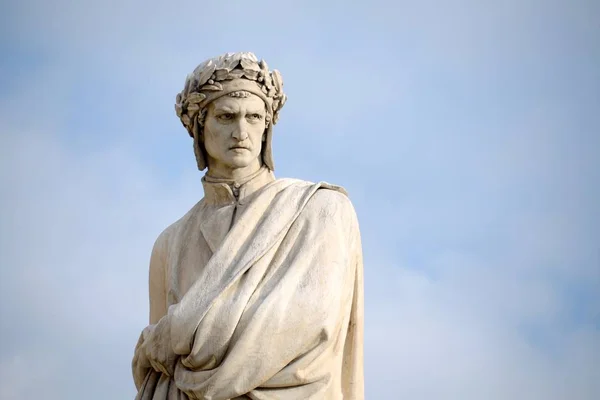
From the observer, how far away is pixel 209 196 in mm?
12469

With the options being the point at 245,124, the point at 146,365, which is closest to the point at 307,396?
the point at 146,365

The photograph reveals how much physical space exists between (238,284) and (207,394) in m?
0.96

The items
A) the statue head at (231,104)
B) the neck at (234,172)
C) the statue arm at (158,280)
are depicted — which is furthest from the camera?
the statue arm at (158,280)

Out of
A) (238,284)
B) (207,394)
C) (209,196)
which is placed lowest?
(207,394)

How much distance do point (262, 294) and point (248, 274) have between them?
0.23 meters

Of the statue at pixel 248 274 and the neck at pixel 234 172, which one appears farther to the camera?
the neck at pixel 234 172

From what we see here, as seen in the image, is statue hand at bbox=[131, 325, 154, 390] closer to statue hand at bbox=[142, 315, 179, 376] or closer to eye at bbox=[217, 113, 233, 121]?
statue hand at bbox=[142, 315, 179, 376]

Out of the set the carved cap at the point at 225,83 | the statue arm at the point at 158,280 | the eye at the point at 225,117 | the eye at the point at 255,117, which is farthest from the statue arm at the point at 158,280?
the eye at the point at 255,117

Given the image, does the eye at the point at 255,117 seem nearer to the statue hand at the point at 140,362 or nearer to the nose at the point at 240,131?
the nose at the point at 240,131

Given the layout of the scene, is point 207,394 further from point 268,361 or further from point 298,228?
point 298,228

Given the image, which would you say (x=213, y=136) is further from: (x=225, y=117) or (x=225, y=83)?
(x=225, y=83)

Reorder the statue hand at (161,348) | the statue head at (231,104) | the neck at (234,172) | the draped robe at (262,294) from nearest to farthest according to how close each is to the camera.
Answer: the draped robe at (262,294), the statue hand at (161,348), the statue head at (231,104), the neck at (234,172)

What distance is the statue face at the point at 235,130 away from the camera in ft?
40.0

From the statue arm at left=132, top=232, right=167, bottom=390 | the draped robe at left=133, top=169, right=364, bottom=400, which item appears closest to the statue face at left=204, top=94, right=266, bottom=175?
the draped robe at left=133, top=169, right=364, bottom=400
